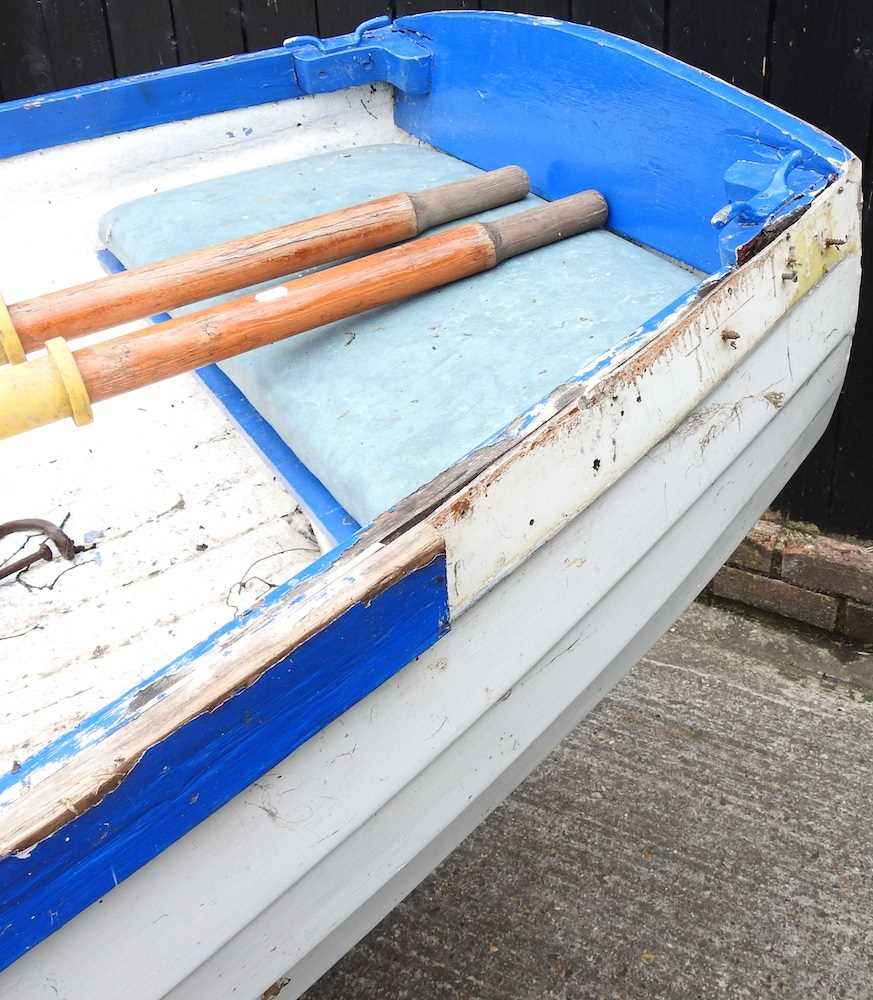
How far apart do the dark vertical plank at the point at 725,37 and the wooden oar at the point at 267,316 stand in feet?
1.99

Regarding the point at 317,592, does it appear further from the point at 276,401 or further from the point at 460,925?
the point at 460,925

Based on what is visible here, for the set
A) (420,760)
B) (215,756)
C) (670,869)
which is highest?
(215,756)

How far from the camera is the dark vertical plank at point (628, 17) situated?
204 centimetres

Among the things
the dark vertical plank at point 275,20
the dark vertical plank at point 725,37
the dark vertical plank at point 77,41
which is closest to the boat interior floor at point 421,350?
the dark vertical plank at point 725,37

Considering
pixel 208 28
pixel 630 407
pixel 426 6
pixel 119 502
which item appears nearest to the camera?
pixel 630 407

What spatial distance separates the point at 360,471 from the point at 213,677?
0.44 m

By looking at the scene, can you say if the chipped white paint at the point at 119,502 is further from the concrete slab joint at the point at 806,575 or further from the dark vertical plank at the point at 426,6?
the concrete slab joint at the point at 806,575

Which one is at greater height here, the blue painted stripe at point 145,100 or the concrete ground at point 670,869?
the blue painted stripe at point 145,100

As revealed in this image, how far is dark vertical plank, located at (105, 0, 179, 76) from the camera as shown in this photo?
2664 millimetres

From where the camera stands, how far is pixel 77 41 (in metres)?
2.78

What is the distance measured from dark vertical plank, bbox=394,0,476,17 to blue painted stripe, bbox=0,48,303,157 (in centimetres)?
46

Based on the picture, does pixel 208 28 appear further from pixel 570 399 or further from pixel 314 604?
pixel 314 604

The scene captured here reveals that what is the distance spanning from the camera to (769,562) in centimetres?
241

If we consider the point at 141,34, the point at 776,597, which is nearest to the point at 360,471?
the point at 776,597
